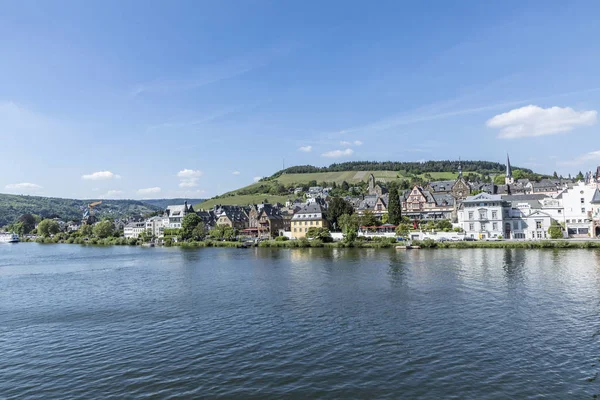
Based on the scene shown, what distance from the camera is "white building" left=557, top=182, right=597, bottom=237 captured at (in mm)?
75938

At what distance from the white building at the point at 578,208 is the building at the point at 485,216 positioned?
1011cm

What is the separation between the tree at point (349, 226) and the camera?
3285 inches

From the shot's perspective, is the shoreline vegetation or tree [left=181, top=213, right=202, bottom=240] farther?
tree [left=181, top=213, right=202, bottom=240]

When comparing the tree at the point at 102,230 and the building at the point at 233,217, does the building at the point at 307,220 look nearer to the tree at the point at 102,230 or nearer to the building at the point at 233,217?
the building at the point at 233,217

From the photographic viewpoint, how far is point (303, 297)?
33.9 metres

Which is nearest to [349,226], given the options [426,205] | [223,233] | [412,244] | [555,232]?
[412,244]

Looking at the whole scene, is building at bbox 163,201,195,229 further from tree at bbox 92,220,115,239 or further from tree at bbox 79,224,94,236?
tree at bbox 79,224,94,236

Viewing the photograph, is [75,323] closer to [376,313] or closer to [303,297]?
[303,297]

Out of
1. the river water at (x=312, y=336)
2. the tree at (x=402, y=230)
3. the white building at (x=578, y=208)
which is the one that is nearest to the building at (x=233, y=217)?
the tree at (x=402, y=230)

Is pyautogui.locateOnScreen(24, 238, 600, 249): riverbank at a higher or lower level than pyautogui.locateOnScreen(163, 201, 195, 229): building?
lower

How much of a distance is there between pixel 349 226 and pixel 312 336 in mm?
66479

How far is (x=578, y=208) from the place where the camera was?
77.2 meters

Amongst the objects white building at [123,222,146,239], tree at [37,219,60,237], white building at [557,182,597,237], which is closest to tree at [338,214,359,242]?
white building at [557,182,597,237]

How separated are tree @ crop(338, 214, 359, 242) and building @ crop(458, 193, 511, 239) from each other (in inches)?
862
